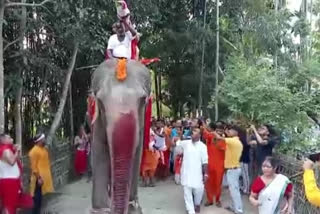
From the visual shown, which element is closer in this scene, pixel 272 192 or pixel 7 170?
pixel 272 192

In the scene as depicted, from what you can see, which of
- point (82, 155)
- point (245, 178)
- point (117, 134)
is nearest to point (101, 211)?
point (117, 134)

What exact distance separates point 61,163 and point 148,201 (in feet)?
9.90

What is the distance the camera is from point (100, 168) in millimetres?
6145

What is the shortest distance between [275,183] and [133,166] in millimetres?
1449

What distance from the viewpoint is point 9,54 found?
1140cm

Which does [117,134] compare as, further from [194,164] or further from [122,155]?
[194,164]

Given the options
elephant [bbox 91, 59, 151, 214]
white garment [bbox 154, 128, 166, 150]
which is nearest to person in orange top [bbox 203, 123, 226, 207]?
white garment [bbox 154, 128, 166, 150]

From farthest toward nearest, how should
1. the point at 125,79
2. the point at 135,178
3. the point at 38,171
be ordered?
the point at 38,171 < the point at 135,178 < the point at 125,79

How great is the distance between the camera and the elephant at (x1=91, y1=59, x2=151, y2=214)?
5.47 m

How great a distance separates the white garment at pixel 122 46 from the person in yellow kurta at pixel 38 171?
12.3 feet

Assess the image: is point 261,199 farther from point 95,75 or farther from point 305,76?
point 305,76

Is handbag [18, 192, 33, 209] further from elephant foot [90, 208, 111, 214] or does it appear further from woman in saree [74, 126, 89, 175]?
woman in saree [74, 126, 89, 175]

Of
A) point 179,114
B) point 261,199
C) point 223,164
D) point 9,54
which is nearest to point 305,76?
point 223,164

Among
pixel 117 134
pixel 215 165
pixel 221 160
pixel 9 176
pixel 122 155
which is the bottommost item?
pixel 215 165
